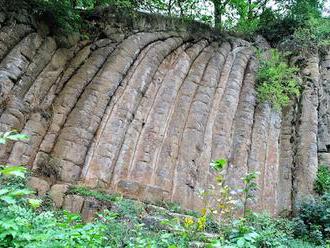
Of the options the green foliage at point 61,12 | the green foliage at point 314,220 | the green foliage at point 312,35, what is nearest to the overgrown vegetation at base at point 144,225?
the green foliage at point 314,220

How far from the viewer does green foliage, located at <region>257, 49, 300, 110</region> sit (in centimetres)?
1326

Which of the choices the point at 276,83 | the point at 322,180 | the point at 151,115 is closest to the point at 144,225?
the point at 151,115

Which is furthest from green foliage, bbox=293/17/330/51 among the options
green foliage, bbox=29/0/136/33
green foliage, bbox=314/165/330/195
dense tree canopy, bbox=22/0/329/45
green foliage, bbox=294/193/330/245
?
green foliage, bbox=29/0/136/33

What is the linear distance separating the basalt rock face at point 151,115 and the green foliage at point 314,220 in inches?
33.2

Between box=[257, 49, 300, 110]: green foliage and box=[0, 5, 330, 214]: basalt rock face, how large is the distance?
0.33 m

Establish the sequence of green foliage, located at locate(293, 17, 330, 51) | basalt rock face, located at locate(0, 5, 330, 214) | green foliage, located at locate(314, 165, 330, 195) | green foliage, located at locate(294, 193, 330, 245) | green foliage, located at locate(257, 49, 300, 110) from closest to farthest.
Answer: green foliage, located at locate(294, 193, 330, 245), basalt rock face, located at locate(0, 5, 330, 214), green foliage, located at locate(314, 165, 330, 195), green foliage, located at locate(257, 49, 300, 110), green foliage, located at locate(293, 17, 330, 51)

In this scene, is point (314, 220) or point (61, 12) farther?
point (61, 12)

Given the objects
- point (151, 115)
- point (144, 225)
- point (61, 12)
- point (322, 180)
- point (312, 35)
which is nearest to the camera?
point (144, 225)

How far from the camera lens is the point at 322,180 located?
1166 centimetres

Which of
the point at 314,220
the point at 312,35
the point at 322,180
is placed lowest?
the point at 314,220

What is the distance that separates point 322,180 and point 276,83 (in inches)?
146

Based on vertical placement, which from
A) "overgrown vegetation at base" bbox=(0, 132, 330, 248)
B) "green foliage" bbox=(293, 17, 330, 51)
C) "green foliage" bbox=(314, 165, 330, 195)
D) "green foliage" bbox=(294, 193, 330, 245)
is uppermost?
"green foliage" bbox=(293, 17, 330, 51)

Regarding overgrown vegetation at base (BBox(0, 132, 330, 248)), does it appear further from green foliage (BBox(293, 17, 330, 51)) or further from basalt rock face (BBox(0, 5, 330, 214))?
green foliage (BBox(293, 17, 330, 51))

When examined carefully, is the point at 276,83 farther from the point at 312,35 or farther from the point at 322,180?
the point at 322,180
